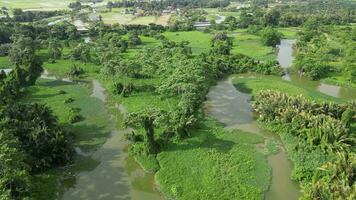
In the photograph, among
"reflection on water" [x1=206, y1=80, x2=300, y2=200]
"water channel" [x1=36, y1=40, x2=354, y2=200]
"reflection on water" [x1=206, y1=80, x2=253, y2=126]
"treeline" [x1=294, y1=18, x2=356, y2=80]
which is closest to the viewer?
"water channel" [x1=36, y1=40, x2=354, y2=200]

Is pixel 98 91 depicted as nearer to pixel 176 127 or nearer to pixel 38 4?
pixel 176 127

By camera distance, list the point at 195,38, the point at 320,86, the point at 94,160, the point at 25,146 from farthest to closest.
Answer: the point at 195,38 → the point at 320,86 → the point at 94,160 → the point at 25,146

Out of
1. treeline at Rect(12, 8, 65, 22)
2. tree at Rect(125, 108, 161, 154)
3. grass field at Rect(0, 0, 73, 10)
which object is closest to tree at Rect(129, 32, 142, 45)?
treeline at Rect(12, 8, 65, 22)

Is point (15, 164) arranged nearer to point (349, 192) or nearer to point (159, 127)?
point (159, 127)

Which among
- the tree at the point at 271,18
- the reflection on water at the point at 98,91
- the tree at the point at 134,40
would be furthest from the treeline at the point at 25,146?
the tree at the point at 271,18

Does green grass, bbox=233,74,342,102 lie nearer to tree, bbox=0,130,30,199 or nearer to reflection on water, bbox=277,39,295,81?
reflection on water, bbox=277,39,295,81

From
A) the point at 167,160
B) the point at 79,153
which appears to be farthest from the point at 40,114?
the point at 167,160

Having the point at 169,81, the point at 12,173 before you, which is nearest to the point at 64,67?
the point at 169,81
